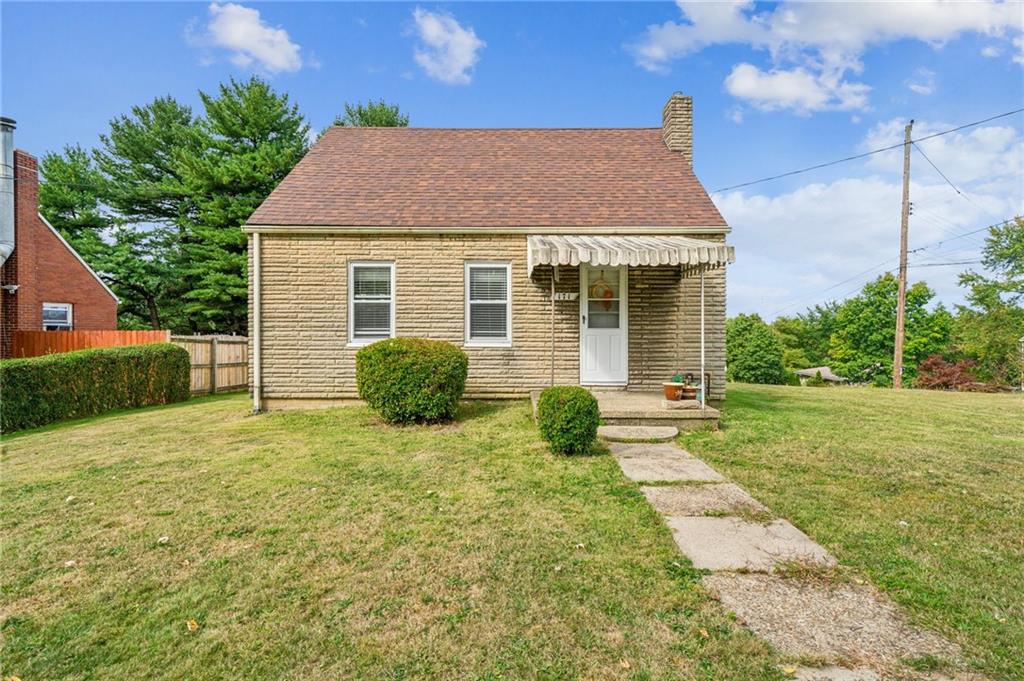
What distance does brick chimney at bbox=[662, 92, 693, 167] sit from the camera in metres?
11.6

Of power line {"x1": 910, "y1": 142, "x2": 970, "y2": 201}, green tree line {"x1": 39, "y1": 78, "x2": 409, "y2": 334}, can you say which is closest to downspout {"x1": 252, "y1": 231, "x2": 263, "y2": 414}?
green tree line {"x1": 39, "y1": 78, "x2": 409, "y2": 334}

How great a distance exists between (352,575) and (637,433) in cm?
483

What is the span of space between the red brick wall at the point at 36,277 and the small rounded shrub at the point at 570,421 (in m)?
18.4

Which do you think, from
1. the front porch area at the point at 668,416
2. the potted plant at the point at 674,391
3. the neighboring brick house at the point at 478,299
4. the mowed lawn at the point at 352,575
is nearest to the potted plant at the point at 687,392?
the potted plant at the point at 674,391

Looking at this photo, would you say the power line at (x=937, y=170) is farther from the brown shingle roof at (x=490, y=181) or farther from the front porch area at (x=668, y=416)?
the front porch area at (x=668, y=416)

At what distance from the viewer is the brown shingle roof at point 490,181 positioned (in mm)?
9844

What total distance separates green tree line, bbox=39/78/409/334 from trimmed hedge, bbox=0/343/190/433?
36.9ft

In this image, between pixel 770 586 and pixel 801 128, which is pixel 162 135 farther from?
pixel 770 586

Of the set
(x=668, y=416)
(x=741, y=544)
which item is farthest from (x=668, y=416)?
(x=741, y=544)

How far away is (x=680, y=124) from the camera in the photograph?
11766 mm

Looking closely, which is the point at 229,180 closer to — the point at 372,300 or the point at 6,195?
the point at 6,195

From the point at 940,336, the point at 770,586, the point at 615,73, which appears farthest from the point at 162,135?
the point at 940,336

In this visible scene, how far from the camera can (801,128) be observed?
15742mm

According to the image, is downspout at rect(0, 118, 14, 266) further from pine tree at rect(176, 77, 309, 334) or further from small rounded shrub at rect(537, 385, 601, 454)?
small rounded shrub at rect(537, 385, 601, 454)
